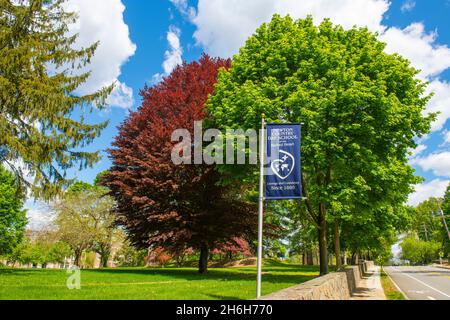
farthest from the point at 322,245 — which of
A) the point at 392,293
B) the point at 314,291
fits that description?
the point at 314,291

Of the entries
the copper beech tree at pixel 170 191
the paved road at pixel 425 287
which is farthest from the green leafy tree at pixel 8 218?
the paved road at pixel 425 287

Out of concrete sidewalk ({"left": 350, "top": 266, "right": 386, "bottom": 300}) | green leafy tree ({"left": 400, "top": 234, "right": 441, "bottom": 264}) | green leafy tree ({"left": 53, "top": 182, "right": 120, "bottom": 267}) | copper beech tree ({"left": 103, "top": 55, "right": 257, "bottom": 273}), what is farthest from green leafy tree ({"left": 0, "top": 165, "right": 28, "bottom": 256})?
green leafy tree ({"left": 400, "top": 234, "right": 441, "bottom": 264})

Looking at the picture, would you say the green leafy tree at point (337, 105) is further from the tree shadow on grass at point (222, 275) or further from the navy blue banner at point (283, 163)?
the navy blue banner at point (283, 163)

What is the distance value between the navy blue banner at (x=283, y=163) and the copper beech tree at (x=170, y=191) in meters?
11.4

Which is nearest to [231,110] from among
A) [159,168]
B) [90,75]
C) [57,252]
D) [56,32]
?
[159,168]

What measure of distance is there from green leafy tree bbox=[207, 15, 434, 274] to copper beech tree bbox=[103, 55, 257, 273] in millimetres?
3344

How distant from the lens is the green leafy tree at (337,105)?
1716 cm

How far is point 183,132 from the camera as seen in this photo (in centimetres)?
2208

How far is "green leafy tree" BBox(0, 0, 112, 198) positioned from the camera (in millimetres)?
15883

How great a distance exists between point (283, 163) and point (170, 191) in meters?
12.5

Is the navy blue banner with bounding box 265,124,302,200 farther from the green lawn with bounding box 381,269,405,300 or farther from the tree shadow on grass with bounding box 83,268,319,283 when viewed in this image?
the green lawn with bounding box 381,269,405,300

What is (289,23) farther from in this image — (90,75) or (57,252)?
(57,252)

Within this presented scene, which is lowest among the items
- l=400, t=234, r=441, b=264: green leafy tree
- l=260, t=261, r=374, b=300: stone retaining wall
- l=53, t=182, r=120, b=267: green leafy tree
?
l=400, t=234, r=441, b=264: green leafy tree
